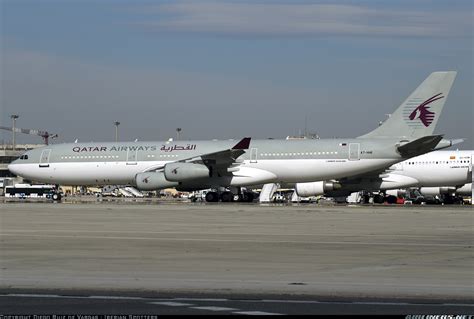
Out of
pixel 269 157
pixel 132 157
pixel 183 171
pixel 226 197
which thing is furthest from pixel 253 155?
pixel 132 157

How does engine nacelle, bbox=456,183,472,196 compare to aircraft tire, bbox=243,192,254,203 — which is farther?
engine nacelle, bbox=456,183,472,196

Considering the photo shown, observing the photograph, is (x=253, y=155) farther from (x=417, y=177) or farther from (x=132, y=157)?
(x=417, y=177)

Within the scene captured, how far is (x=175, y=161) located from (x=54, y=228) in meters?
30.9

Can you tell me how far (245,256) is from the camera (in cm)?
2056

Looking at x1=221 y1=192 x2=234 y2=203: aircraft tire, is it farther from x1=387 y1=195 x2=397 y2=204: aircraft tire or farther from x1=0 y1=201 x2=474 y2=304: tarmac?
x1=0 y1=201 x2=474 y2=304: tarmac

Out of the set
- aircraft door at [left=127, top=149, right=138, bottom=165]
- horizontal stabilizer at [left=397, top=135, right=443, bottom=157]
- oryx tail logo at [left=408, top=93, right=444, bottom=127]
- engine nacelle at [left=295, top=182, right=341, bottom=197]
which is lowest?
engine nacelle at [left=295, top=182, right=341, bottom=197]

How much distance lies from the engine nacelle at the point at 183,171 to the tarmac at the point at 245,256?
21365 mm

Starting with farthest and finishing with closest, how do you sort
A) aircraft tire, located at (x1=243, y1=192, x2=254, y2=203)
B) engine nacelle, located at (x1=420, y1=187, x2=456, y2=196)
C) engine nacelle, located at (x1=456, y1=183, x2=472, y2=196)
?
engine nacelle, located at (x1=420, y1=187, x2=456, y2=196) → engine nacelle, located at (x1=456, y1=183, x2=472, y2=196) → aircraft tire, located at (x1=243, y1=192, x2=254, y2=203)

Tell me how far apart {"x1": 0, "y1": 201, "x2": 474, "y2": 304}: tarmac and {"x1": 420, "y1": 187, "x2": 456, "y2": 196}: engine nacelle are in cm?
3478

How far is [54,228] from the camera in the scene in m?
30.4

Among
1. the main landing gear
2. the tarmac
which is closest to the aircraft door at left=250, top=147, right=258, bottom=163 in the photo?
the main landing gear

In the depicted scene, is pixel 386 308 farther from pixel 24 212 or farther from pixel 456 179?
pixel 456 179

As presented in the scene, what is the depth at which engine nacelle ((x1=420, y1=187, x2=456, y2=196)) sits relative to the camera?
70375 mm

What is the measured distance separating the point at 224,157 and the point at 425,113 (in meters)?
12.9
